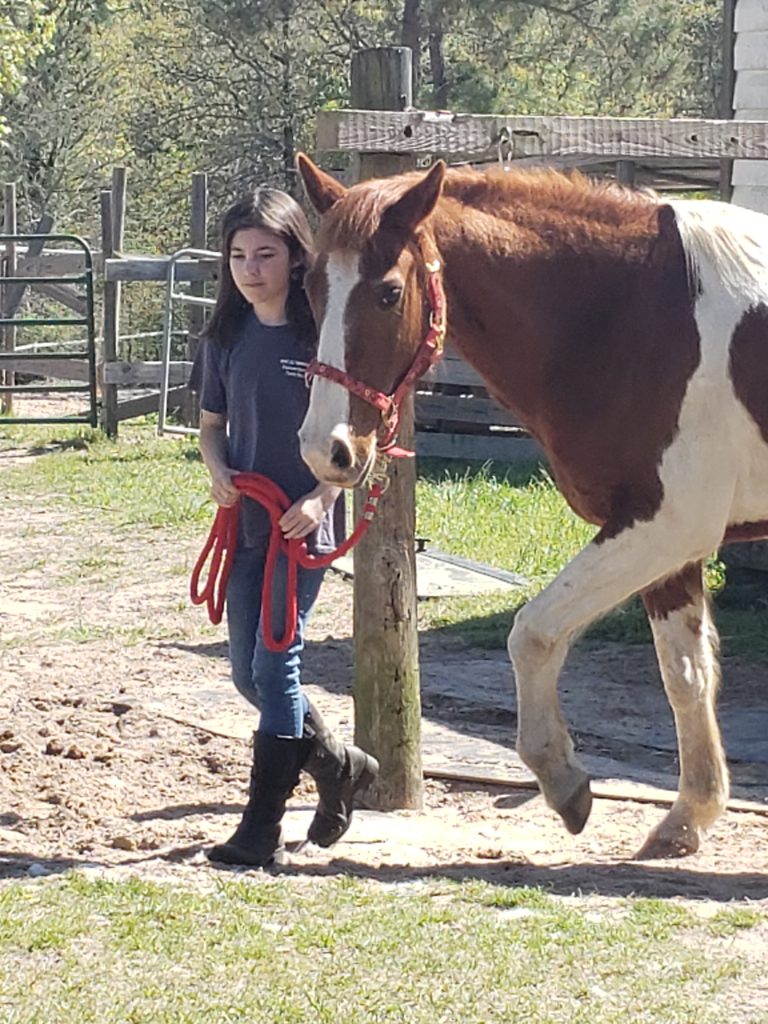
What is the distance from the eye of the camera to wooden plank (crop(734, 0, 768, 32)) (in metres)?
10.2

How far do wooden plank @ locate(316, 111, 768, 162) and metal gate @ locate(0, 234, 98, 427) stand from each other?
1090cm

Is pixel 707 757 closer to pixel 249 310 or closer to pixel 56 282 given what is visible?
pixel 249 310

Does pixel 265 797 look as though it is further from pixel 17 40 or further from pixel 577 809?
pixel 17 40

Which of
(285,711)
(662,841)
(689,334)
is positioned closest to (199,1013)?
(285,711)

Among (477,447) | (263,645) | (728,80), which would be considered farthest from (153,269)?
(263,645)

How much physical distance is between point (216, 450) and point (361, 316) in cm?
78

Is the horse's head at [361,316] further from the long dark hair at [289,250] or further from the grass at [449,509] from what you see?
the grass at [449,509]

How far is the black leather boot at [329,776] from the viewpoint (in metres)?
Answer: 4.85

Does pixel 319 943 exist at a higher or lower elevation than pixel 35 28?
lower

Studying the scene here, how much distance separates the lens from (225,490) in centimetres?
460

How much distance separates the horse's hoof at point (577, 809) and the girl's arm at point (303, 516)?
111 centimetres

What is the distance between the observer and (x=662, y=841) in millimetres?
5047

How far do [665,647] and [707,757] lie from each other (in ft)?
1.19

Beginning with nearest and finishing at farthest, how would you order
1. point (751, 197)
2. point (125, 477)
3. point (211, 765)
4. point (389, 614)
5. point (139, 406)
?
1. point (389, 614)
2. point (211, 765)
3. point (751, 197)
4. point (125, 477)
5. point (139, 406)
